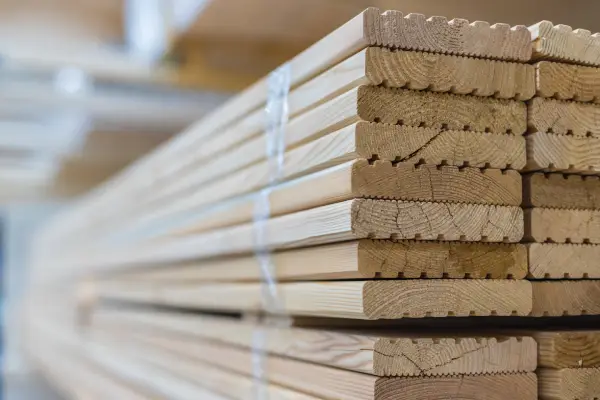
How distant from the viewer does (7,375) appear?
9742mm

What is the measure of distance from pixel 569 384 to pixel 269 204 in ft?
3.19

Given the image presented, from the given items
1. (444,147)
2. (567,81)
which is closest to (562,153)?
(567,81)

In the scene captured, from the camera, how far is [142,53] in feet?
15.3

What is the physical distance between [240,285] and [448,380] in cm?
104

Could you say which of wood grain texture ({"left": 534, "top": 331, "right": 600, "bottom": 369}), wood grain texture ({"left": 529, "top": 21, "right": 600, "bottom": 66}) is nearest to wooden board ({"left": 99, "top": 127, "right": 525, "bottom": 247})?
wood grain texture ({"left": 529, "top": 21, "right": 600, "bottom": 66})

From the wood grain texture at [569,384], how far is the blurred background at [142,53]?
129 cm

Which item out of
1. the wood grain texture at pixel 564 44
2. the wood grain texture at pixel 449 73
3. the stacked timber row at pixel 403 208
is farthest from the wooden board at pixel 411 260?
the wood grain texture at pixel 564 44

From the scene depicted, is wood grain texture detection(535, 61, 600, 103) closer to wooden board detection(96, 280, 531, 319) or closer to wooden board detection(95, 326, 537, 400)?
wooden board detection(96, 280, 531, 319)

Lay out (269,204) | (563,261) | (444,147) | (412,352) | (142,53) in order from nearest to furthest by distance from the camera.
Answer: (412,352)
(444,147)
(563,261)
(269,204)
(142,53)

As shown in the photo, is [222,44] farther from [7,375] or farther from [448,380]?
[7,375]

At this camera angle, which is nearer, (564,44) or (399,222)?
(399,222)

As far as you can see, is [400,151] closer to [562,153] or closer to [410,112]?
[410,112]

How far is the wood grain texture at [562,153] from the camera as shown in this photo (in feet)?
6.97

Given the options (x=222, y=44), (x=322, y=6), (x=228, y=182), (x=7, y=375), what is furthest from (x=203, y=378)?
(x=7, y=375)
